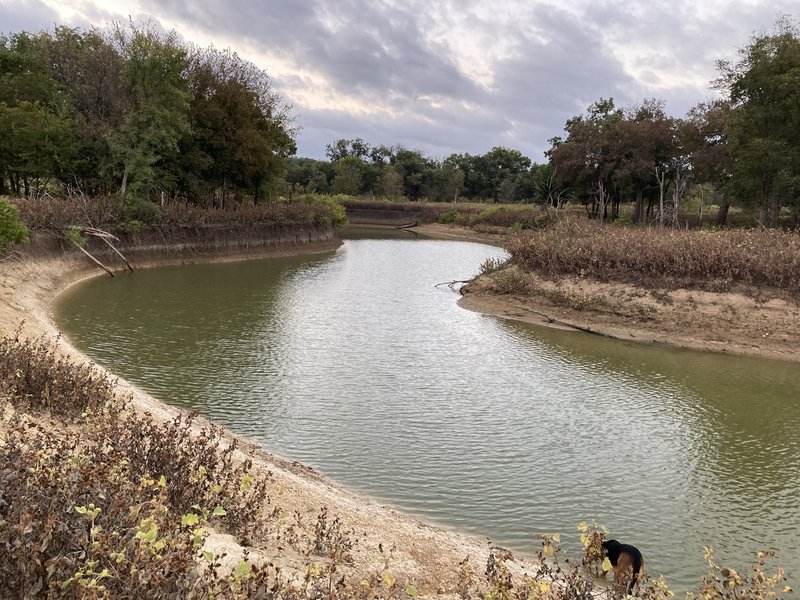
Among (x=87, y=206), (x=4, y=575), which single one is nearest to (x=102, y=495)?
(x=4, y=575)

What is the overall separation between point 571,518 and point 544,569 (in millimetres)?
3719

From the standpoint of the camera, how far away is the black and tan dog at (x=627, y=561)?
5863 millimetres

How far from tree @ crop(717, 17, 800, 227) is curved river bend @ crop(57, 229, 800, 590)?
19.5 metres

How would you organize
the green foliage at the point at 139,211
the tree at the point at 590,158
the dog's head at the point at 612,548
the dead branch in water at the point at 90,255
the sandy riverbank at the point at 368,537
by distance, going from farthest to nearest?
the tree at the point at 590,158, the green foliage at the point at 139,211, the dead branch in water at the point at 90,255, the dog's head at the point at 612,548, the sandy riverbank at the point at 368,537

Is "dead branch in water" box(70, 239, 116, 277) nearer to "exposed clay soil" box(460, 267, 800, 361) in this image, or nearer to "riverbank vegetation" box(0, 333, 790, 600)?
"exposed clay soil" box(460, 267, 800, 361)

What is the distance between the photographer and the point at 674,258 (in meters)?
21.6

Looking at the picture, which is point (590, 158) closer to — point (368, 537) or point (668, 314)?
point (668, 314)

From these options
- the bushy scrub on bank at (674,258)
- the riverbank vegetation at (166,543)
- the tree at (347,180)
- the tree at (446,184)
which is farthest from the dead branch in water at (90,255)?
the tree at (446,184)

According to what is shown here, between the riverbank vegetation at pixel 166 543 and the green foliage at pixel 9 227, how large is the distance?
1588cm

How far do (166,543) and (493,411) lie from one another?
30.6 ft

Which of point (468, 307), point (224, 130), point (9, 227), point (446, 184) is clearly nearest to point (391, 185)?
point (446, 184)

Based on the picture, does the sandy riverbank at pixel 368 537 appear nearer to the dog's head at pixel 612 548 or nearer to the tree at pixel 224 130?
the dog's head at pixel 612 548

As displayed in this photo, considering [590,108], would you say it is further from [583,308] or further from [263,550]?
[263,550]

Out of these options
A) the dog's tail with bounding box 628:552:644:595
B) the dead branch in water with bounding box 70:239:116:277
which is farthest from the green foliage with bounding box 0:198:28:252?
the dog's tail with bounding box 628:552:644:595
